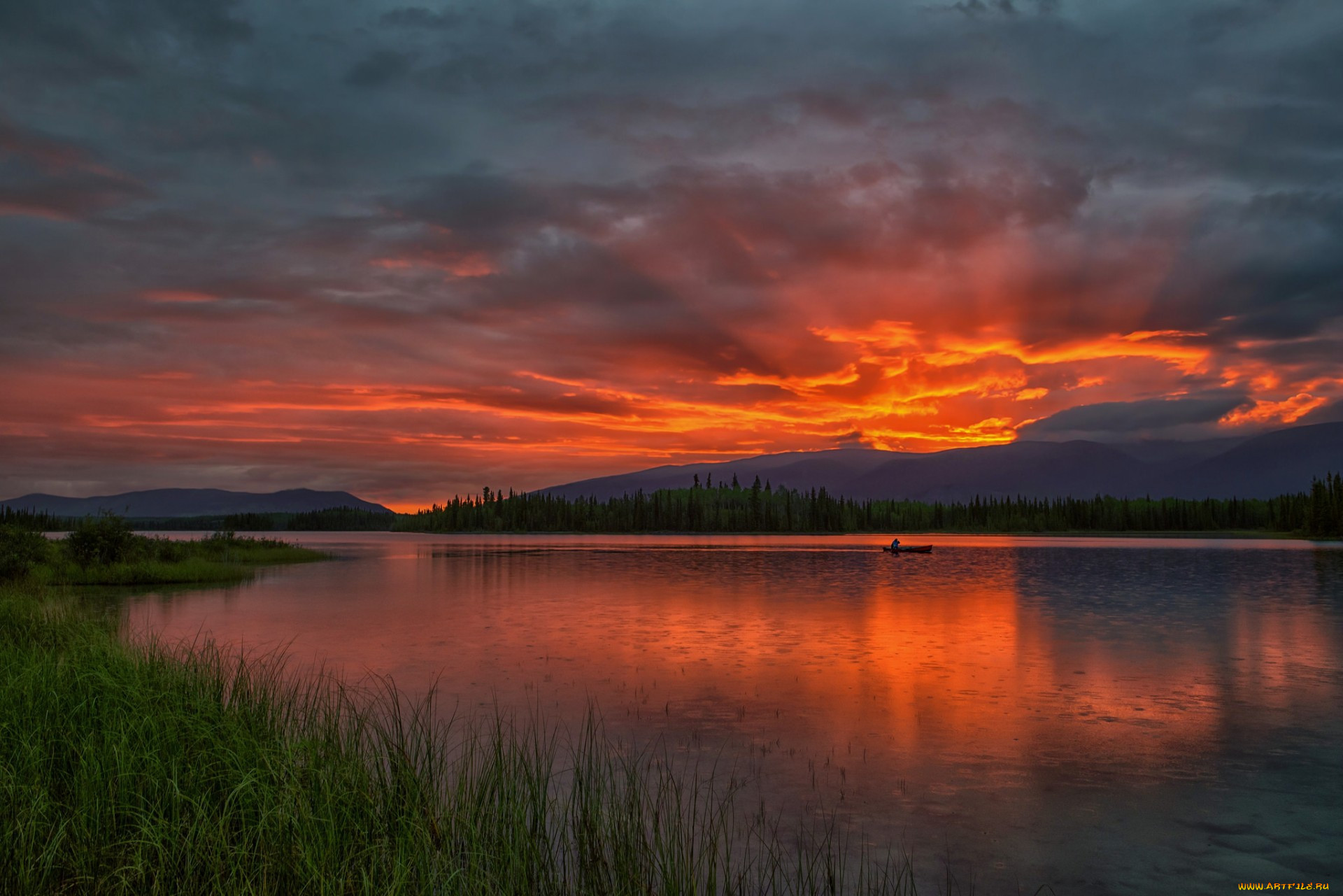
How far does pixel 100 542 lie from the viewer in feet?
192

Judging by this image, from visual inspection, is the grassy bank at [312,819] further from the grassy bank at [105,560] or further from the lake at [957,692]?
the grassy bank at [105,560]

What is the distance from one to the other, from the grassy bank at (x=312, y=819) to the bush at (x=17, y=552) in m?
39.1

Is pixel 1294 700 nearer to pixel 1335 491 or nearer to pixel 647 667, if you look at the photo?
pixel 647 667

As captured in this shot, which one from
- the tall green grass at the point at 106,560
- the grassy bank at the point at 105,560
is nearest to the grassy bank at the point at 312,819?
the tall green grass at the point at 106,560

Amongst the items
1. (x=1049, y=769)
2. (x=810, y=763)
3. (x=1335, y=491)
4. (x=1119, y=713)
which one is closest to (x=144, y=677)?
(x=810, y=763)

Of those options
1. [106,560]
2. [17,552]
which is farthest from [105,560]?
[17,552]

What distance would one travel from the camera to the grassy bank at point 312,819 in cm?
916

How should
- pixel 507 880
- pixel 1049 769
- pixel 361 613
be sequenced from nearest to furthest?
pixel 507 880 < pixel 1049 769 < pixel 361 613

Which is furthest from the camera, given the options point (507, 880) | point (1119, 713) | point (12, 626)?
point (12, 626)

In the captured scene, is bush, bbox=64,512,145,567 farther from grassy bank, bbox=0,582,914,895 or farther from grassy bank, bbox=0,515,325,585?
grassy bank, bbox=0,582,914,895

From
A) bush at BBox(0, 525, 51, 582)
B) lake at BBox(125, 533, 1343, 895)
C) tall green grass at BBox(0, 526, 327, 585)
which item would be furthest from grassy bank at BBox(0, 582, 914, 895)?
tall green grass at BBox(0, 526, 327, 585)

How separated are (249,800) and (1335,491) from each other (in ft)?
729

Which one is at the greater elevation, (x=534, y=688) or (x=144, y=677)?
(x=144, y=677)

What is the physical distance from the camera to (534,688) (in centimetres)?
2327
